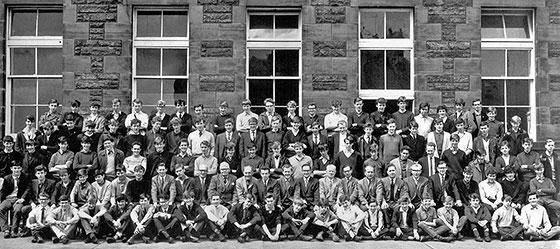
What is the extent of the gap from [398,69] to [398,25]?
2.89ft

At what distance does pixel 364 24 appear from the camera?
13.9 m

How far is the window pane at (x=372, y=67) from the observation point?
13.9 metres

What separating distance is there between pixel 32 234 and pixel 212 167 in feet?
9.85

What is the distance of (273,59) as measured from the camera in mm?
13844

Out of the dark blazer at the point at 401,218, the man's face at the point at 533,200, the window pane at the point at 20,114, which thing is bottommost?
the dark blazer at the point at 401,218

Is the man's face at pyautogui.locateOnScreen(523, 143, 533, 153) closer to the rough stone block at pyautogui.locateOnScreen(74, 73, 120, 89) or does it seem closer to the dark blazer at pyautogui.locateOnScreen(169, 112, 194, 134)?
the dark blazer at pyautogui.locateOnScreen(169, 112, 194, 134)

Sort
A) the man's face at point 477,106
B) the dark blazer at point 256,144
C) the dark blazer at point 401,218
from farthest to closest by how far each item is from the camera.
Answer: the man's face at point 477,106, the dark blazer at point 256,144, the dark blazer at point 401,218

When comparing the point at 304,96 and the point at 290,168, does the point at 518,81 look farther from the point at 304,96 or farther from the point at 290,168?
the point at 290,168

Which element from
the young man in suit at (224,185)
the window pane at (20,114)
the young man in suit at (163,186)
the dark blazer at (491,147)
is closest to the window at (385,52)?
the dark blazer at (491,147)

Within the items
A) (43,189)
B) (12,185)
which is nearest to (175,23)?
(43,189)

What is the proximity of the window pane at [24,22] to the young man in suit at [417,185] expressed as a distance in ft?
26.0

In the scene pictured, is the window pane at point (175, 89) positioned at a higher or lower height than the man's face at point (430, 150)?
higher

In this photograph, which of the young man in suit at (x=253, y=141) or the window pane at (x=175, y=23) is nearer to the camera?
the young man in suit at (x=253, y=141)

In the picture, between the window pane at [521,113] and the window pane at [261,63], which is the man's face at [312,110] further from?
the window pane at [521,113]
